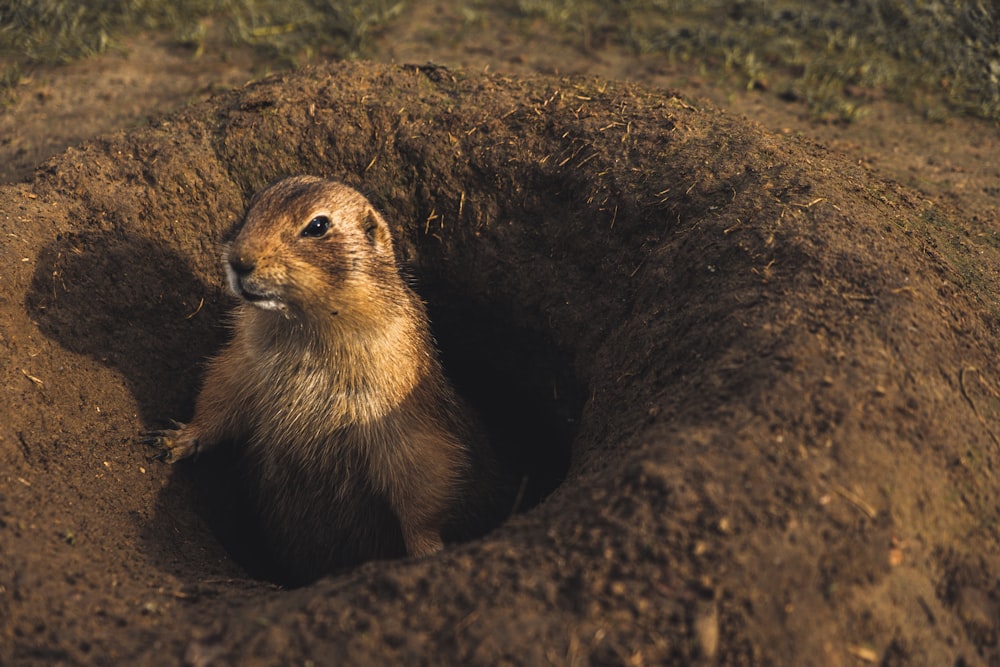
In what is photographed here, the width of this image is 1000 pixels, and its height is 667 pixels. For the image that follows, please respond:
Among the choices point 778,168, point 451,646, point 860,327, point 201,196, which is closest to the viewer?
point 451,646

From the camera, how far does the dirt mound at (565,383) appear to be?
3.24 meters

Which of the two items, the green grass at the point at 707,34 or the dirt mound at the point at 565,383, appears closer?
the dirt mound at the point at 565,383

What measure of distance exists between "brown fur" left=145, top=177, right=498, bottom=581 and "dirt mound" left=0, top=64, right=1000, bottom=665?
19.4 inches

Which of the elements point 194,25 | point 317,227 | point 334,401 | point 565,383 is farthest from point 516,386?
point 194,25

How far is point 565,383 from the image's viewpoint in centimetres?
652

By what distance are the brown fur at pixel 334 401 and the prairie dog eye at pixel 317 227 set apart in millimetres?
32

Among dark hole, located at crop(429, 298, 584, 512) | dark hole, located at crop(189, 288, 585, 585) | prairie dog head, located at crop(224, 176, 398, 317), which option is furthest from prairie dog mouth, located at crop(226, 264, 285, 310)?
dark hole, located at crop(429, 298, 584, 512)

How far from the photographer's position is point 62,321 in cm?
543

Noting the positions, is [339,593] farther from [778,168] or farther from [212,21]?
[212,21]

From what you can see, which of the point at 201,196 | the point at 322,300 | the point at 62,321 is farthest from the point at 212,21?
the point at 322,300

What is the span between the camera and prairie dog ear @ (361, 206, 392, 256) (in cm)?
523

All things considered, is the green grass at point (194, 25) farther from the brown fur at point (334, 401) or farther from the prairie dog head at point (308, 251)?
the brown fur at point (334, 401)

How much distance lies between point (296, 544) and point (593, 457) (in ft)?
8.34

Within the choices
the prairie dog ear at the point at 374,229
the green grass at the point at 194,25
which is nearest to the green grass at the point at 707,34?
the green grass at the point at 194,25
